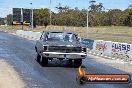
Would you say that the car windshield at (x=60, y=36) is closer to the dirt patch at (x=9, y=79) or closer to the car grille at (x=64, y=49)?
the car grille at (x=64, y=49)

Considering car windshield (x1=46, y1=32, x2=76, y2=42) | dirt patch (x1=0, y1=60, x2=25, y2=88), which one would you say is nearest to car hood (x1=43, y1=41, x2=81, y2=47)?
car windshield (x1=46, y1=32, x2=76, y2=42)

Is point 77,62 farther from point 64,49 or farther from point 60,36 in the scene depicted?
point 60,36

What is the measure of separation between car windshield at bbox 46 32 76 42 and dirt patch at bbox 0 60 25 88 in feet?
9.32

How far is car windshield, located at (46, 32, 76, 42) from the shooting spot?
19453mm

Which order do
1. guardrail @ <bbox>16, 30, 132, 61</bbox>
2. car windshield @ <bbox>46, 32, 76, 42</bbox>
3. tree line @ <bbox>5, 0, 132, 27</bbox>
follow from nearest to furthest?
1. car windshield @ <bbox>46, 32, 76, 42</bbox>
2. guardrail @ <bbox>16, 30, 132, 61</bbox>
3. tree line @ <bbox>5, 0, 132, 27</bbox>

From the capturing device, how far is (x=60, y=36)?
19656mm

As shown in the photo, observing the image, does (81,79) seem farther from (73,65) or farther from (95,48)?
→ (95,48)

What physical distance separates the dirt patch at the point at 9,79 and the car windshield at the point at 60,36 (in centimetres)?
284

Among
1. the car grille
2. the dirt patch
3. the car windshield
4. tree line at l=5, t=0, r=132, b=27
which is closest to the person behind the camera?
the dirt patch

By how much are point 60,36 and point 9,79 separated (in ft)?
20.0

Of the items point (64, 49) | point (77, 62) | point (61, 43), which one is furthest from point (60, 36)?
point (77, 62)

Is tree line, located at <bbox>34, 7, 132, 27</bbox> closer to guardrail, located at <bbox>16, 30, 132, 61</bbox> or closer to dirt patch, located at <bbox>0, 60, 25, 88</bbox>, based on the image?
guardrail, located at <bbox>16, 30, 132, 61</bbox>

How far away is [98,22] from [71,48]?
121 metres

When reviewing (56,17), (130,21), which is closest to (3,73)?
(130,21)
